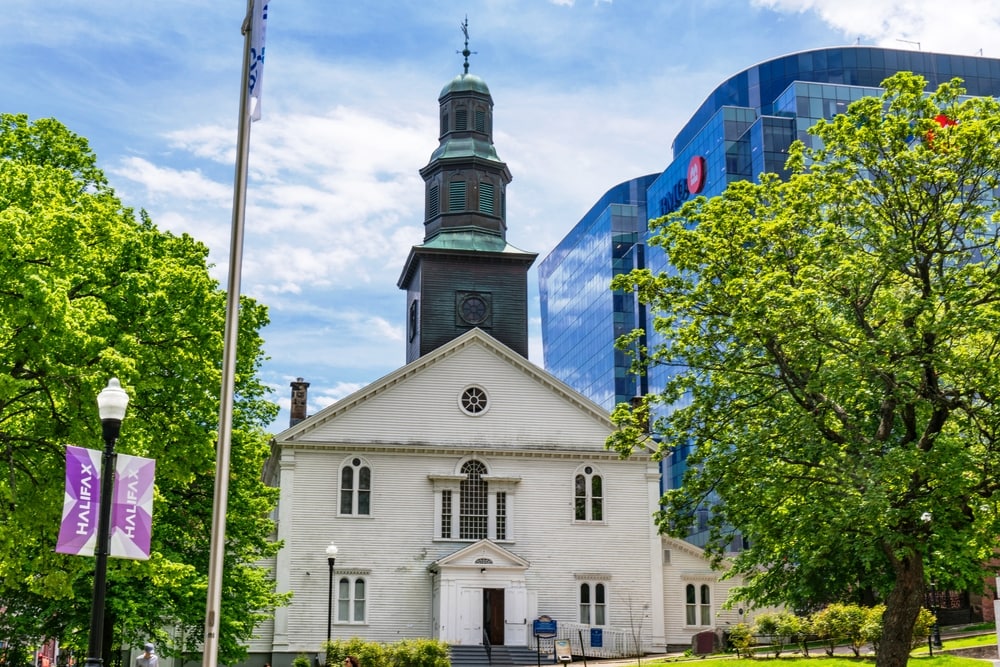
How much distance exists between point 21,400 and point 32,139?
681 cm

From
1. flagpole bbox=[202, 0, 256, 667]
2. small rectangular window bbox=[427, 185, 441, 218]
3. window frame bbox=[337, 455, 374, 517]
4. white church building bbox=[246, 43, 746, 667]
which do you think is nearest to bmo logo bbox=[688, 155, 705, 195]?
small rectangular window bbox=[427, 185, 441, 218]

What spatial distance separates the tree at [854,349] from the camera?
75.5 ft

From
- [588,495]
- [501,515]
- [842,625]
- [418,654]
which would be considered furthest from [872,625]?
[501,515]

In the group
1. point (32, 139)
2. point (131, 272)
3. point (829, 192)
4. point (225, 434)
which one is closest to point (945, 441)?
point (829, 192)

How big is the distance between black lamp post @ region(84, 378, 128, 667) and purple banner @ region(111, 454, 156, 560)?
12 cm

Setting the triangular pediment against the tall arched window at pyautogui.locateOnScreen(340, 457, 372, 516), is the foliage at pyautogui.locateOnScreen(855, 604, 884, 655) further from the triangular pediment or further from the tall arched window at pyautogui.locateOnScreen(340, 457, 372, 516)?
the tall arched window at pyautogui.locateOnScreen(340, 457, 372, 516)

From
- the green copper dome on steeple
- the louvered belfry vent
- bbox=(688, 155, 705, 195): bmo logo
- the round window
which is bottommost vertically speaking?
the round window

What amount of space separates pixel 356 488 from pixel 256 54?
32.6 m

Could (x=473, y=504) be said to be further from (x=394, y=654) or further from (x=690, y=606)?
(x=394, y=654)

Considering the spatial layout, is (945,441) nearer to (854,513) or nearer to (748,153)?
(854,513)

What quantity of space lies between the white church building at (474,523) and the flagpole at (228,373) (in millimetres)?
30854

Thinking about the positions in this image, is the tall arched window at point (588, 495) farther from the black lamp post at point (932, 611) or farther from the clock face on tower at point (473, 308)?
the black lamp post at point (932, 611)

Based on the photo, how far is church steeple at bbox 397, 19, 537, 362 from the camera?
2030 inches

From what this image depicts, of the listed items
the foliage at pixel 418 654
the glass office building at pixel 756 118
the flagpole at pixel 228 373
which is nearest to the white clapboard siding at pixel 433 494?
the foliage at pixel 418 654
